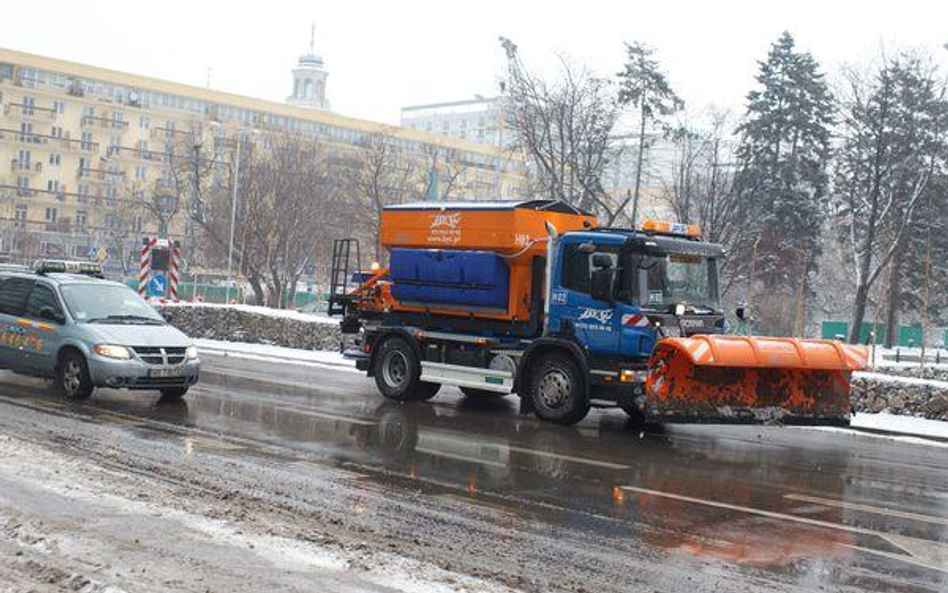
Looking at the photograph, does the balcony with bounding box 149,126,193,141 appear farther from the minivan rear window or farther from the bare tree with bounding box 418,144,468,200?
the minivan rear window

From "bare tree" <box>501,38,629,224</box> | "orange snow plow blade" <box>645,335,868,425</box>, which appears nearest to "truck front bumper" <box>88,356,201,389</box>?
"orange snow plow blade" <box>645,335,868,425</box>

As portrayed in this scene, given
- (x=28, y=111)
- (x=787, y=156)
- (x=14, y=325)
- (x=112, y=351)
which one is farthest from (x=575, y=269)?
(x=28, y=111)

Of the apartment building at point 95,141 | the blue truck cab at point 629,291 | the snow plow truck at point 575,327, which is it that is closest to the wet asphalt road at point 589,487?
the snow plow truck at point 575,327

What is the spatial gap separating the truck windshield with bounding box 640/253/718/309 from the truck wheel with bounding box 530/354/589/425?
1.49 m

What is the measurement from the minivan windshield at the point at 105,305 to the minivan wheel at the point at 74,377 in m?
0.59

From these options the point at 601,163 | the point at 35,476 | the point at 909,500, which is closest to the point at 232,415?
the point at 35,476

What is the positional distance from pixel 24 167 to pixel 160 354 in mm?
92702

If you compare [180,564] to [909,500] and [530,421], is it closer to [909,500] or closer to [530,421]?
[909,500]

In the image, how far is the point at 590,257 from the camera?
1488 centimetres

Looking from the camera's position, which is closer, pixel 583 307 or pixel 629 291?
pixel 629 291

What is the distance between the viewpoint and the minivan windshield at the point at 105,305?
15.0m

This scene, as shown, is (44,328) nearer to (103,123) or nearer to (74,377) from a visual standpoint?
(74,377)

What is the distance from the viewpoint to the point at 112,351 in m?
14.2

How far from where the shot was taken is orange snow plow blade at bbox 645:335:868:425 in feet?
44.5
